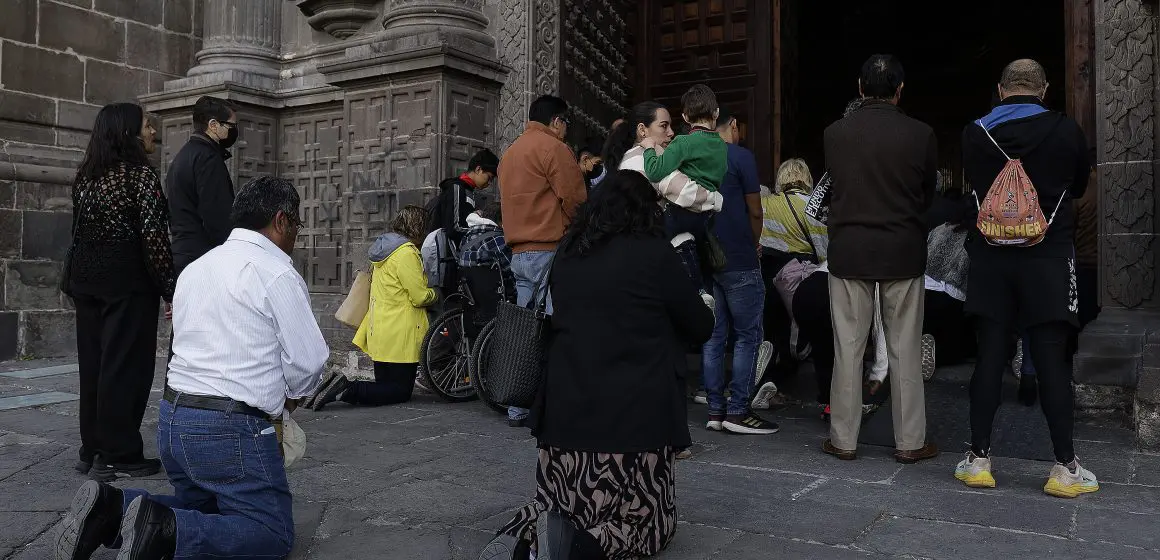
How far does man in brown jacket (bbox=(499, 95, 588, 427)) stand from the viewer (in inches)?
230

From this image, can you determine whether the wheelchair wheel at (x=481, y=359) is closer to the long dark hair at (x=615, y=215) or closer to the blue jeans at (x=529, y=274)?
the blue jeans at (x=529, y=274)

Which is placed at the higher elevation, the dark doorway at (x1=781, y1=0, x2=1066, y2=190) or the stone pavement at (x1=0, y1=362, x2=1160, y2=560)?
the dark doorway at (x1=781, y1=0, x2=1066, y2=190)

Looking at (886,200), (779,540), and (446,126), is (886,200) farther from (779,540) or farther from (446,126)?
(446,126)

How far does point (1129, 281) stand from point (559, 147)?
3.47 metres

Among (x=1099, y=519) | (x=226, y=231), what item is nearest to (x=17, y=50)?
(x=226, y=231)

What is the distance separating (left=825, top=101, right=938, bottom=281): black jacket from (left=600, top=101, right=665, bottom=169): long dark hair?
1013 millimetres

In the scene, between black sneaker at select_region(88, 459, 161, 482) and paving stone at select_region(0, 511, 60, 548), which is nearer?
paving stone at select_region(0, 511, 60, 548)

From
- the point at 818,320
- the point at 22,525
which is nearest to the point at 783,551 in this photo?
the point at 818,320

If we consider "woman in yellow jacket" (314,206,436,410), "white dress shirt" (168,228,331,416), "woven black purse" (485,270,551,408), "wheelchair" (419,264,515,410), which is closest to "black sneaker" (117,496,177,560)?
"white dress shirt" (168,228,331,416)

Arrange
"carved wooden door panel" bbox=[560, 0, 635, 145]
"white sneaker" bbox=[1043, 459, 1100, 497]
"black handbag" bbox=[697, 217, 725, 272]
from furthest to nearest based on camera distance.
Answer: "carved wooden door panel" bbox=[560, 0, 635, 145]
"black handbag" bbox=[697, 217, 725, 272]
"white sneaker" bbox=[1043, 459, 1100, 497]

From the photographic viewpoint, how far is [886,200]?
4.86 m

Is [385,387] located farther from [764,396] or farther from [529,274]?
[764,396]

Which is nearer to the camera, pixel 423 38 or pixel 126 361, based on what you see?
pixel 126 361

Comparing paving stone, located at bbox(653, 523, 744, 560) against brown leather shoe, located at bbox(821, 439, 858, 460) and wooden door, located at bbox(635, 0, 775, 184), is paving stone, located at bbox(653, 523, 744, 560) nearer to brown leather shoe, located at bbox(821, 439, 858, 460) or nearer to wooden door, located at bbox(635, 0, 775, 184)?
brown leather shoe, located at bbox(821, 439, 858, 460)
